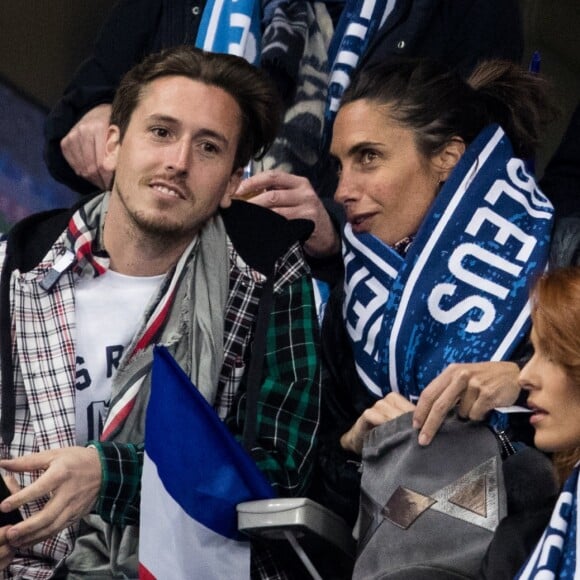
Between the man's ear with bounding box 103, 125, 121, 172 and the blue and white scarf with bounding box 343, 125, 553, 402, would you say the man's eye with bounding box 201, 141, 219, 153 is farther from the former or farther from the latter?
the blue and white scarf with bounding box 343, 125, 553, 402

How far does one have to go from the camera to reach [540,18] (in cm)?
442

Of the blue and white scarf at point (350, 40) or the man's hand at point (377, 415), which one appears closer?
the man's hand at point (377, 415)

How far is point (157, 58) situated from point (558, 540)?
140 cm

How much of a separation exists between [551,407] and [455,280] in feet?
2.19

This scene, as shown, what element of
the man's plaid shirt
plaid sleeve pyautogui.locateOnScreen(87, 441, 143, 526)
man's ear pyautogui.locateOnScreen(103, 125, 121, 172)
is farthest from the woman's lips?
man's ear pyautogui.locateOnScreen(103, 125, 121, 172)

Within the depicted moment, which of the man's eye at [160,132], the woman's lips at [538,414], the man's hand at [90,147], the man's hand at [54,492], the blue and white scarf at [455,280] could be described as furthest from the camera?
the man's hand at [90,147]

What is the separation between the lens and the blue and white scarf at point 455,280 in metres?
2.88

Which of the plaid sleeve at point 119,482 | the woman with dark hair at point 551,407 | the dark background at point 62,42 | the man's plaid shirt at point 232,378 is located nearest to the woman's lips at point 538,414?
the woman with dark hair at point 551,407

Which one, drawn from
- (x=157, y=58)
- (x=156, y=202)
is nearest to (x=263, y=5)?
(x=157, y=58)

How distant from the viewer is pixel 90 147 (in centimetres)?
337

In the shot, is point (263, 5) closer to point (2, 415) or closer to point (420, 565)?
point (2, 415)

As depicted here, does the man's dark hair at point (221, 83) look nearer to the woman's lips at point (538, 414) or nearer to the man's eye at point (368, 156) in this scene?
the man's eye at point (368, 156)

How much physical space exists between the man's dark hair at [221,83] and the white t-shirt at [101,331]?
1.05 feet

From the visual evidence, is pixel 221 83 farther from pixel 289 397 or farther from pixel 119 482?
pixel 119 482
